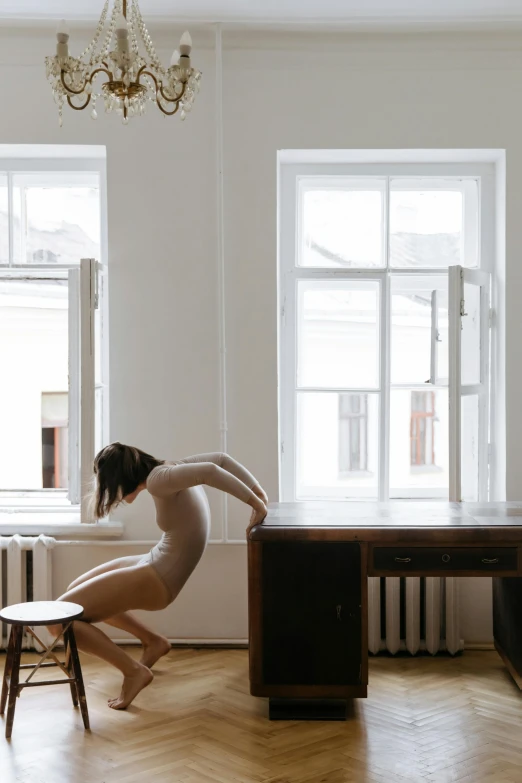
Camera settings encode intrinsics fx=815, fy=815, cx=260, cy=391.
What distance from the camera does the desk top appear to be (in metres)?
3.40

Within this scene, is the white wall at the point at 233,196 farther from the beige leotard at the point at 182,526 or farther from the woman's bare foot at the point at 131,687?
the woman's bare foot at the point at 131,687

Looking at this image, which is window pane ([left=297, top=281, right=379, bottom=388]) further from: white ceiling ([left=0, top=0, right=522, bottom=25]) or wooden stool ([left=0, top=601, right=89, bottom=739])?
wooden stool ([left=0, top=601, right=89, bottom=739])

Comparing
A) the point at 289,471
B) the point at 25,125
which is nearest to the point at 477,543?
the point at 289,471

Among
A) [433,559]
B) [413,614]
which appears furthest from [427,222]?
[413,614]

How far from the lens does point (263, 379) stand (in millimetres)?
4371

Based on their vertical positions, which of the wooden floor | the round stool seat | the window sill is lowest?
the wooden floor

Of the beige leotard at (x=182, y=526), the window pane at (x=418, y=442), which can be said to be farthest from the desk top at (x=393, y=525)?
the window pane at (x=418, y=442)

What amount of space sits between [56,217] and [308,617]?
2668 mm

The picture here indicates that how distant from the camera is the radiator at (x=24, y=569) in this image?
4.29m

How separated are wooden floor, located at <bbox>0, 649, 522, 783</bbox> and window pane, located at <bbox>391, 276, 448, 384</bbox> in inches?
63.3

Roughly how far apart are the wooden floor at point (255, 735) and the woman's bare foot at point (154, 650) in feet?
0.32

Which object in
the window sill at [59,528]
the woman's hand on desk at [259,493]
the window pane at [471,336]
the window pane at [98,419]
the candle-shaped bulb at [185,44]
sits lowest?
the window sill at [59,528]

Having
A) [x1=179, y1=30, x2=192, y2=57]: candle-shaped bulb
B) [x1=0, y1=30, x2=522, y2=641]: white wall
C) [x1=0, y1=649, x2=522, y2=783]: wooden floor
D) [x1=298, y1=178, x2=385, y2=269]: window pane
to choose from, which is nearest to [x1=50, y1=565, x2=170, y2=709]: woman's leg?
[x1=0, y1=649, x2=522, y2=783]: wooden floor

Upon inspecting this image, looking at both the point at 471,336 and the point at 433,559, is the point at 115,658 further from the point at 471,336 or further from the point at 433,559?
the point at 471,336
